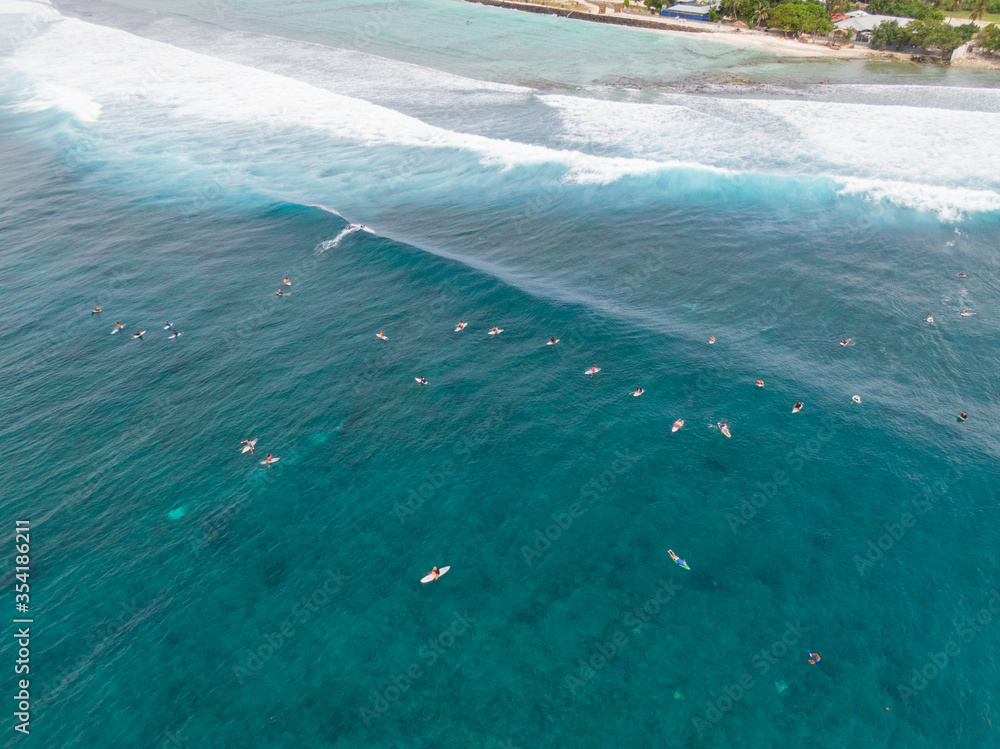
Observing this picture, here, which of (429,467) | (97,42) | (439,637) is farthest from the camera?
(97,42)

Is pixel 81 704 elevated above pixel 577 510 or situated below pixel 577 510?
below

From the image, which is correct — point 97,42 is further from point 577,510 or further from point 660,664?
point 660,664

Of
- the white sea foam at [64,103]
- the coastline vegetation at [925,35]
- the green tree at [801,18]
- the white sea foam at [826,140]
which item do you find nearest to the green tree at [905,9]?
the coastline vegetation at [925,35]

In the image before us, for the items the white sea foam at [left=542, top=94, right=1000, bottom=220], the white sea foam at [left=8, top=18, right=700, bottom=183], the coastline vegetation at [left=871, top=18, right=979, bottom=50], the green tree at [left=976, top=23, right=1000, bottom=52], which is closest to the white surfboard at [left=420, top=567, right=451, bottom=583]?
the white sea foam at [left=8, top=18, right=700, bottom=183]

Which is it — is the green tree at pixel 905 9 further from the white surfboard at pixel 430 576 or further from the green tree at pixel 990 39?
the white surfboard at pixel 430 576

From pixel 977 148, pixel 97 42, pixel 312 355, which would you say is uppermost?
pixel 97 42

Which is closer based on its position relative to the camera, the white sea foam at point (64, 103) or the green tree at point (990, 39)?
the white sea foam at point (64, 103)

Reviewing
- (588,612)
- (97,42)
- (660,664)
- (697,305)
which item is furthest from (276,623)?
(97,42)

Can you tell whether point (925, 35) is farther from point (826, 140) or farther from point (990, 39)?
point (826, 140)
